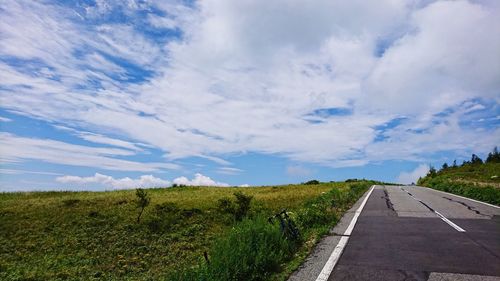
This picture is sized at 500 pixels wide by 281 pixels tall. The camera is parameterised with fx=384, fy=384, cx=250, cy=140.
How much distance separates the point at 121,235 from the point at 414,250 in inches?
607

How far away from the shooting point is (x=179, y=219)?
76.7ft

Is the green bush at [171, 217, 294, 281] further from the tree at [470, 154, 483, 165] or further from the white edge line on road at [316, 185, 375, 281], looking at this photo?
the tree at [470, 154, 483, 165]

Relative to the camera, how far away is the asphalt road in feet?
22.9

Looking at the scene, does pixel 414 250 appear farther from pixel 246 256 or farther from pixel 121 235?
pixel 121 235

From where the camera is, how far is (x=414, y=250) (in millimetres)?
9047

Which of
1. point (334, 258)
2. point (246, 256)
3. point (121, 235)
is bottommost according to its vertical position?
point (334, 258)

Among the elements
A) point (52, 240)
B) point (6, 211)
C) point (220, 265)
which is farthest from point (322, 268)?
point (6, 211)

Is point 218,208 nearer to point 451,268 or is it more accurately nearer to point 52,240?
point 52,240

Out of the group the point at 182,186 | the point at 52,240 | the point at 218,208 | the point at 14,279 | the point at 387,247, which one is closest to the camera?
the point at 387,247

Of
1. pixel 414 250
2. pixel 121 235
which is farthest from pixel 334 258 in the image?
→ pixel 121 235

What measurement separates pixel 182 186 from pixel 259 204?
17.8 metres

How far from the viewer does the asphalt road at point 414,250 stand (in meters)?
6.97

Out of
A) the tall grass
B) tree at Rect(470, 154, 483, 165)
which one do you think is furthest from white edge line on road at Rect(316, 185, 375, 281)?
tree at Rect(470, 154, 483, 165)

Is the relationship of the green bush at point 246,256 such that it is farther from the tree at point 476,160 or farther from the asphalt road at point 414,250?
the tree at point 476,160
